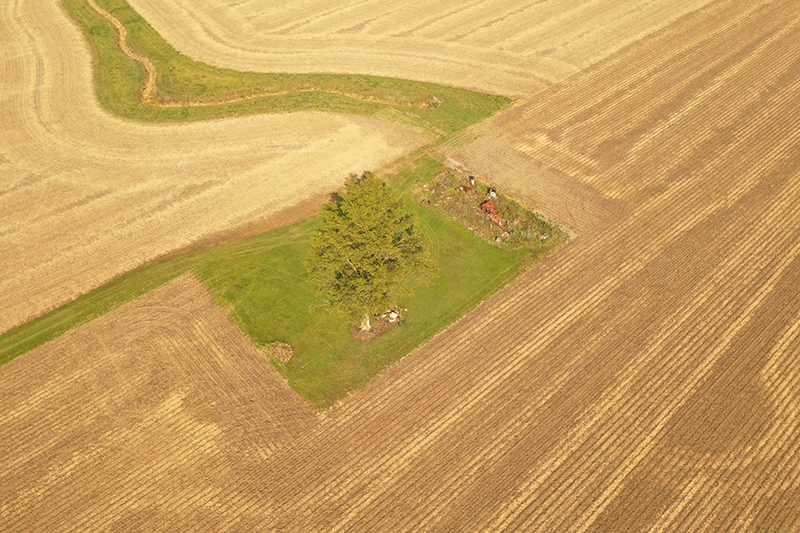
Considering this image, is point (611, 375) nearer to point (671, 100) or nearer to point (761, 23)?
point (671, 100)

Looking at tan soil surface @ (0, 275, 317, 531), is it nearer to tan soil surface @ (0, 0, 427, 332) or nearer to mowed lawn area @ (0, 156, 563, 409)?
mowed lawn area @ (0, 156, 563, 409)

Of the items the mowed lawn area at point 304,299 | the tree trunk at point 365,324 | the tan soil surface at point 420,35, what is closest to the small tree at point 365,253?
the tree trunk at point 365,324

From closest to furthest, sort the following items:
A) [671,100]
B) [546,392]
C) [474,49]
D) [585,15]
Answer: [546,392] → [671,100] → [474,49] → [585,15]

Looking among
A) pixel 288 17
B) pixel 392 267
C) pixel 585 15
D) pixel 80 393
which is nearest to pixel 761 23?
pixel 585 15

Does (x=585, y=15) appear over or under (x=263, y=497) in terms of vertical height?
over

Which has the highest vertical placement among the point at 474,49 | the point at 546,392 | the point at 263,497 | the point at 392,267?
the point at 474,49

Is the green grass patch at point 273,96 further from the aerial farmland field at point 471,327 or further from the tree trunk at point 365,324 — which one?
the tree trunk at point 365,324

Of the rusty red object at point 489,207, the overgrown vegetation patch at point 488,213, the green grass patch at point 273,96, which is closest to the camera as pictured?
the overgrown vegetation patch at point 488,213
